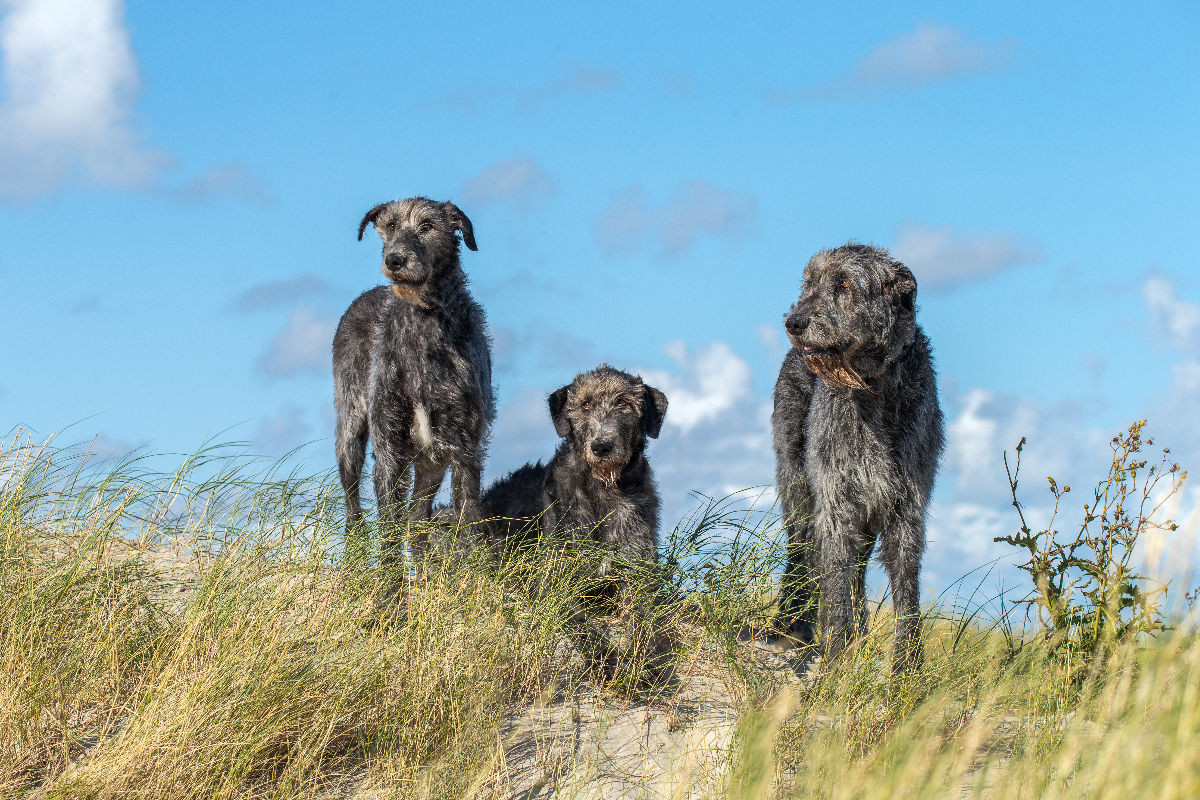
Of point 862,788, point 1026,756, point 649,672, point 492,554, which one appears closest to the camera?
point 862,788

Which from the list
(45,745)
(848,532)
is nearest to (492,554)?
(848,532)

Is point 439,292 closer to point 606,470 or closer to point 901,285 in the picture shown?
point 606,470

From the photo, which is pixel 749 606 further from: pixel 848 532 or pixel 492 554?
pixel 492 554

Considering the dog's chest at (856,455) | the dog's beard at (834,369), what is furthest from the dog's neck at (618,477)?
the dog's beard at (834,369)

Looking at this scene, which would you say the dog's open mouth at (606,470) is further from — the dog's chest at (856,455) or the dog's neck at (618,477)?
Result: the dog's chest at (856,455)

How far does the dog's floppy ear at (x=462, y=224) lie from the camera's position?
8.10m

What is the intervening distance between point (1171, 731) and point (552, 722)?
2.89m

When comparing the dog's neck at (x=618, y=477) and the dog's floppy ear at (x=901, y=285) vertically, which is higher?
the dog's floppy ear at (x=901, y=285)

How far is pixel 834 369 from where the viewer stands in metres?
6.77

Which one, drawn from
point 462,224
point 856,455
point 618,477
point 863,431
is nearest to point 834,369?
point 863,431

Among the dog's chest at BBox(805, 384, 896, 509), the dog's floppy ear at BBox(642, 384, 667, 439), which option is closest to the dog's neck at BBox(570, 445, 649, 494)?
the dog's floppy ear at BBox(642, 384, 667, 439)

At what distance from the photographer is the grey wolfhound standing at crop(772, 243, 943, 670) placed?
6668 mm

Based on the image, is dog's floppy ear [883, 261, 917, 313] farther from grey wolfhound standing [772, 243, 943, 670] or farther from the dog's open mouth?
the dog's open mouth

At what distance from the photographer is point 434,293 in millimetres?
8203
